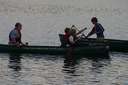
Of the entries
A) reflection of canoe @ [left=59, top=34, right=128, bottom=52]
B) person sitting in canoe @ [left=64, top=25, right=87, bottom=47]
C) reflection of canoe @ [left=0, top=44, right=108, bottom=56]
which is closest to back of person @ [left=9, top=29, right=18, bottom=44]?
reflection of canoe @ [left=0, top=44, right=108, bottom=56]

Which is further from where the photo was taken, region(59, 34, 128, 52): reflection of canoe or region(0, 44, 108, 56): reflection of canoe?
region(59, 34, 128, 52): reflection of canoe

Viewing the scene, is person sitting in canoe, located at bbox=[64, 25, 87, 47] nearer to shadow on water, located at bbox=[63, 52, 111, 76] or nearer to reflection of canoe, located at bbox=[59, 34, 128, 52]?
shadow on water, located at bbox=[63, 52, 111, 76]

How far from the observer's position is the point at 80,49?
35.3 m

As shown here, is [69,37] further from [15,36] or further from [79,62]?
[15,36]

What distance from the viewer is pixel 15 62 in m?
32.8

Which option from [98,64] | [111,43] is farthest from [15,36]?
[111,43]

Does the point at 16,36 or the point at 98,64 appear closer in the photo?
the point at 98,64

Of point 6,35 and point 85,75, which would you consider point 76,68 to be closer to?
point 85,75

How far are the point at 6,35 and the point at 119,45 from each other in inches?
737

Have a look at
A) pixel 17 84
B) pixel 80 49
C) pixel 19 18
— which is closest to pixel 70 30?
pixel 80 49

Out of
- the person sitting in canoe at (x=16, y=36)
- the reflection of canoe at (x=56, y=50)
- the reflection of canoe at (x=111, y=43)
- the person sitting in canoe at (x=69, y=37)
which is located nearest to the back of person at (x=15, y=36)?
the person sitting in canoe at (x=16, y=36)

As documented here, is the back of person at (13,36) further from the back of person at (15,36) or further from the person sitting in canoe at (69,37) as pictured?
the person sitting in canoe at (69,37)

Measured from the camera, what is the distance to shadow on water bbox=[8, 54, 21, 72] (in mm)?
30737

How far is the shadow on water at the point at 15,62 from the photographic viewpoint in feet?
101
